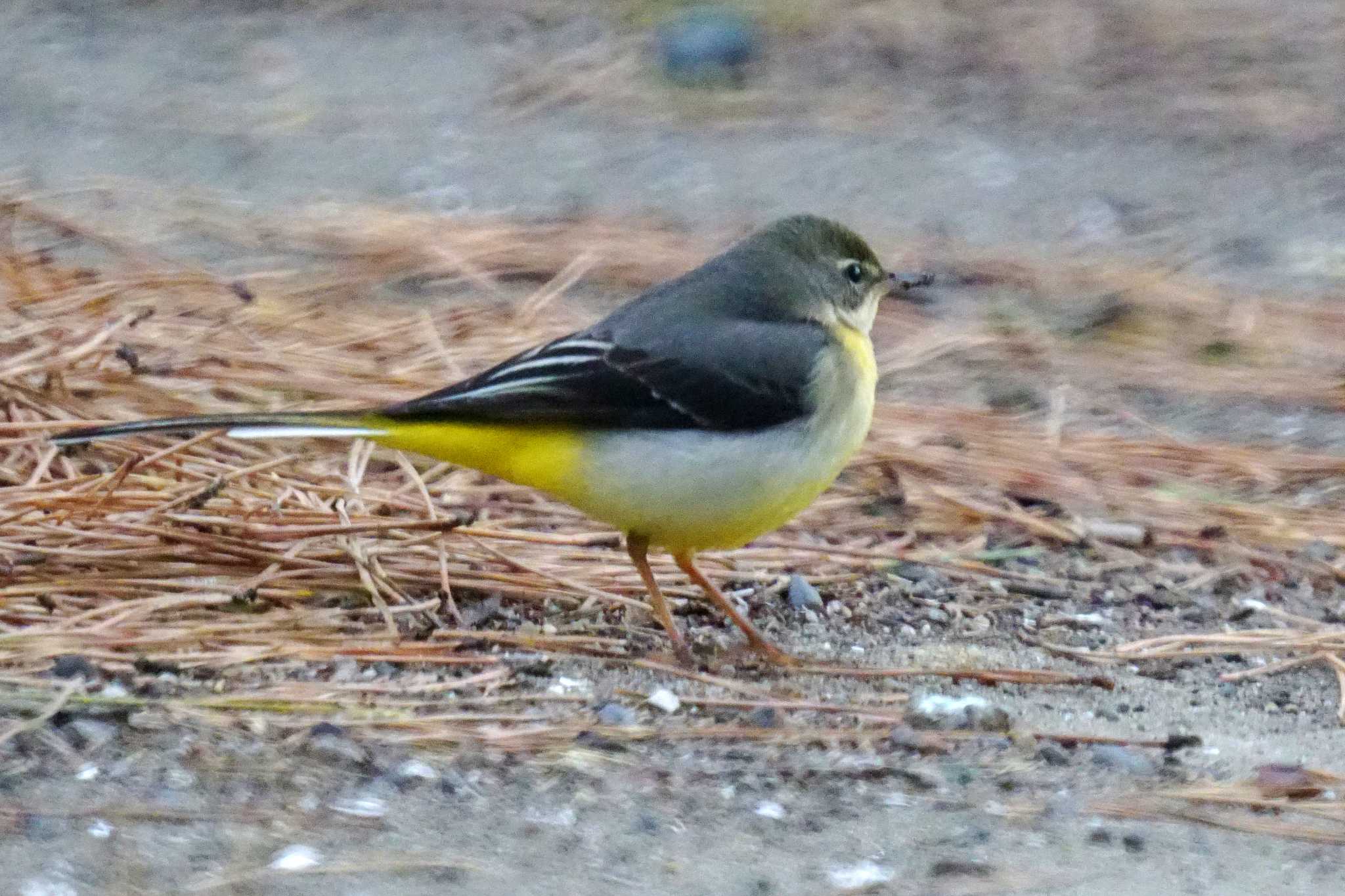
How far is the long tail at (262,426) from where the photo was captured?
401cm

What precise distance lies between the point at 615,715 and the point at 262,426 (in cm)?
101

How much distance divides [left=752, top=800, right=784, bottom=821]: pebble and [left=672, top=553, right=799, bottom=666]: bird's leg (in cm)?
86

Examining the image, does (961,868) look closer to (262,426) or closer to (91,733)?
(91,733)

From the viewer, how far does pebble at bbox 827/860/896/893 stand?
3109 mm

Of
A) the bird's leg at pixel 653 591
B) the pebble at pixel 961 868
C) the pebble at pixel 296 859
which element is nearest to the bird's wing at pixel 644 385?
the bird's leg at pixel 653 591

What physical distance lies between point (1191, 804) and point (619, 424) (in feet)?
4.99

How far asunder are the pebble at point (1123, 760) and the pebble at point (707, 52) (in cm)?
684

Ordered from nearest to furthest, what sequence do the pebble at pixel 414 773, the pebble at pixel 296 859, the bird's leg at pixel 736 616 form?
the pebble at pixel 296 859 < the pebble at pixel 414 773 < the bird's leg at pixel 736 616

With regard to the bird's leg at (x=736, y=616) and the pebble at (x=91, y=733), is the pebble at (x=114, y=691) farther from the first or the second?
the bird's leg at (x=736, y=616)

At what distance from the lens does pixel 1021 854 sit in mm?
3252

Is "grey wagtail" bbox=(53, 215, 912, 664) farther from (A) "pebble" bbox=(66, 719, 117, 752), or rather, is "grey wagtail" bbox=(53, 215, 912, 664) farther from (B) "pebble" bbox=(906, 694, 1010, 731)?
(A) "pebble" bbox=(66, 719, 117, 752)

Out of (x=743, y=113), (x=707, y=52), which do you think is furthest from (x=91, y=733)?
(x=707, y=52)

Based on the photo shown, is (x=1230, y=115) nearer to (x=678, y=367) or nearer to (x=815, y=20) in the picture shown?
(x=815, y=20)

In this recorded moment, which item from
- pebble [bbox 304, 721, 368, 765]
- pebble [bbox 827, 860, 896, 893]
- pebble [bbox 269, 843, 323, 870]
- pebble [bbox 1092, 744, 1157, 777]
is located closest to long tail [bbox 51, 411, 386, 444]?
pebble [bbox 304, 721, 368, 765]
